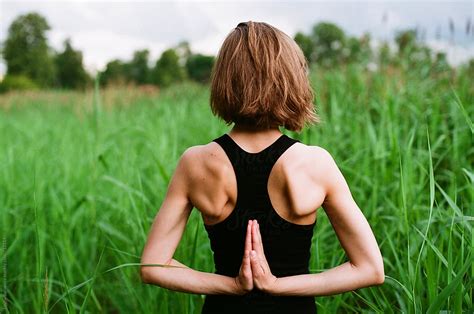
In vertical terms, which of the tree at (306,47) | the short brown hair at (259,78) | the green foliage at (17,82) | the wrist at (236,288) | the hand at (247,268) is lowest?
the green foliage at (17,82)

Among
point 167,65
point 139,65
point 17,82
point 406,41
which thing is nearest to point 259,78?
point 406,41

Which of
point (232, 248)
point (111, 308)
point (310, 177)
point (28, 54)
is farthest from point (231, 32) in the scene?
point (28, 54)

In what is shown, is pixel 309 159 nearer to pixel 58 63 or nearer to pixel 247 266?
pixel 247 266

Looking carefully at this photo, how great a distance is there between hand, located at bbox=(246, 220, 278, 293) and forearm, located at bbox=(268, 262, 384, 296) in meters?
Answer: 0.06

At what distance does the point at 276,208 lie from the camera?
4.35ft

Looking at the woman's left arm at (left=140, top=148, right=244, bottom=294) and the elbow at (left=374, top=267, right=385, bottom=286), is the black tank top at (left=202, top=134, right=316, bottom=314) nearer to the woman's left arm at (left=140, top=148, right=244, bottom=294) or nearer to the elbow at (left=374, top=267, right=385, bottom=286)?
the woman's left arm at (left=140, top=148, right=244, bottom=294)

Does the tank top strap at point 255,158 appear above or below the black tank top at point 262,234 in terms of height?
above

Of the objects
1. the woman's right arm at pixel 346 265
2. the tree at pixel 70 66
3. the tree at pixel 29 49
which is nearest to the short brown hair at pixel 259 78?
the woman's right arm at pixel 346 265

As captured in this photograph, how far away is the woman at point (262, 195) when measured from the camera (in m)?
1.30

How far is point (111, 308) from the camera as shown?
8.95 ft

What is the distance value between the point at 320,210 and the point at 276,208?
1287 mm

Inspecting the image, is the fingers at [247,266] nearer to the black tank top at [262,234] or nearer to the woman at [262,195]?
the woman at [262,195]

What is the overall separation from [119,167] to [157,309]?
1.57 m

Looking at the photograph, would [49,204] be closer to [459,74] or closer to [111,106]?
[459,74]
